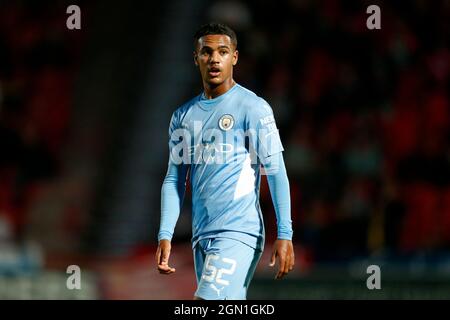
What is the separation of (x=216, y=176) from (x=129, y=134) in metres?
7.72

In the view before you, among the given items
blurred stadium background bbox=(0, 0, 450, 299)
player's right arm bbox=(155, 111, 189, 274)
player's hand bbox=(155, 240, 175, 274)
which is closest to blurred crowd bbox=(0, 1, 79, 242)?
blurred stadium background bbox=(0, 0, 450, 299)

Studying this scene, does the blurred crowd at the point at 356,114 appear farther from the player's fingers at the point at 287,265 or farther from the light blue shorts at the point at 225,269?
the player's fingers at the point at 287,265

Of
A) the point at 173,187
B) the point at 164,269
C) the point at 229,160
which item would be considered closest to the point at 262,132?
the point at 229,160

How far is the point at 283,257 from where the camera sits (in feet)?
17.2

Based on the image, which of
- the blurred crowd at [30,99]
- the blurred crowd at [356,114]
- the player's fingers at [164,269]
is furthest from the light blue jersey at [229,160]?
the blurred crowd at [30,99]

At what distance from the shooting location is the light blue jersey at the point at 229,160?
17.9ft

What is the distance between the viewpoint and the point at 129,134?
13.1 metres

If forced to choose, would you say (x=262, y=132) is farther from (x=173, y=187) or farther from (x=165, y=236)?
(x=165, y=236)

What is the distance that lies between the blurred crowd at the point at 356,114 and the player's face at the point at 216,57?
14.9 feet

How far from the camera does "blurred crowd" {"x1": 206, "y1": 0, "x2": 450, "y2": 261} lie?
10.1 m

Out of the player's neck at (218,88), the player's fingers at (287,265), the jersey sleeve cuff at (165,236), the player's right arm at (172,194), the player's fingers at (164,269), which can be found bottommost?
the player's fingers at (164,269)

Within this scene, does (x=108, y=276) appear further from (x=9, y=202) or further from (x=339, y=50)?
(x=339, y=50)

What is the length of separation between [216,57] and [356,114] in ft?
19.1

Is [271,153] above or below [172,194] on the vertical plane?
above
